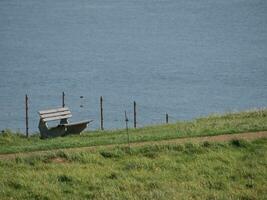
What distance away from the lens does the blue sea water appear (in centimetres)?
6556

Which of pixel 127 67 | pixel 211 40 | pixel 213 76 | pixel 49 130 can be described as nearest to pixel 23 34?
pixel 211 40

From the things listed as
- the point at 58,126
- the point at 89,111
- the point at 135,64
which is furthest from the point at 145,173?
the point at 135,64

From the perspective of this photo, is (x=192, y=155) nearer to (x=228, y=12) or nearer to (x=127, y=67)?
(x=127, y=67)

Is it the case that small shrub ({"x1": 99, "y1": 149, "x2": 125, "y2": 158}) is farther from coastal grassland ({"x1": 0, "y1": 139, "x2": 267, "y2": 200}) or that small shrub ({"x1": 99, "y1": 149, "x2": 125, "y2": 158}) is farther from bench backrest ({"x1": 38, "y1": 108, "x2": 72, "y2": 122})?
bench backrest ({"x1": 38, "y1": 108, "x2": 72, "y2": 122})

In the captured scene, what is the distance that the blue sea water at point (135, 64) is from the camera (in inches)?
2581

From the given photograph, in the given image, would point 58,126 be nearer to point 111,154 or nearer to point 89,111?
point 111,154

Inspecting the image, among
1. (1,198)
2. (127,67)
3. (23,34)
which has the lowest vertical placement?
(1,198)

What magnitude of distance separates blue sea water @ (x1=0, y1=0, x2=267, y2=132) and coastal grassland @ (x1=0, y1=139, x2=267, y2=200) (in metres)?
32.2

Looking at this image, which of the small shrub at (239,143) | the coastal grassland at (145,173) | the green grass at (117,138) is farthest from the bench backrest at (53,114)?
the small shrub at (239,143)

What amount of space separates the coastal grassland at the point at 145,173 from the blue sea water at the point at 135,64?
32167 mm

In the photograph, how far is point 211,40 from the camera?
126m

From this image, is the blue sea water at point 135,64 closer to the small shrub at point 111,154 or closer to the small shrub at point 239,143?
the small shrub at point 239,143

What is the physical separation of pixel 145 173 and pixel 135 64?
76819mm

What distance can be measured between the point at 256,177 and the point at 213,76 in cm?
6759
